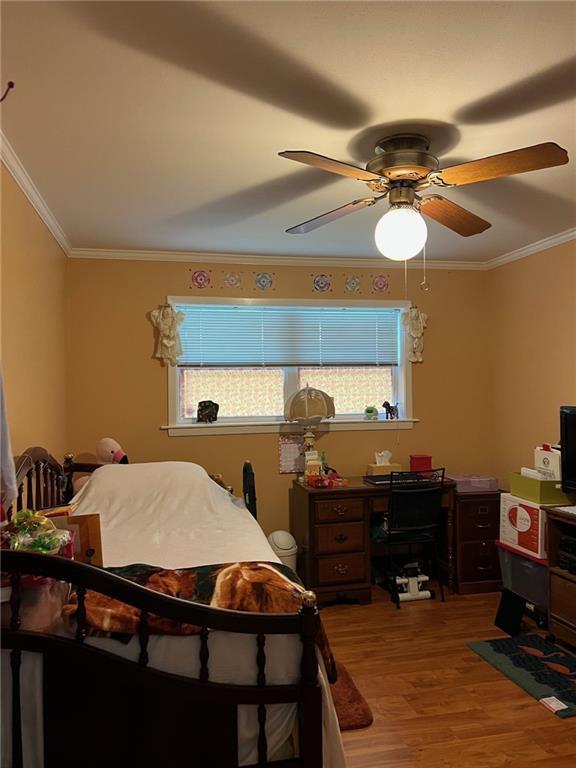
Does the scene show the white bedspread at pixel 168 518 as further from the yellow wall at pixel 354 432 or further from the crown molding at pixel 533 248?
the crown molding at pixel 533 248

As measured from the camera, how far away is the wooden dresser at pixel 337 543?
398 centimetres

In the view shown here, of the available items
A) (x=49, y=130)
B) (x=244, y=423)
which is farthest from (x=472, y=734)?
(x=49, y=130)

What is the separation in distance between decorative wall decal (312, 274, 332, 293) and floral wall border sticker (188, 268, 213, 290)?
2.74 feet

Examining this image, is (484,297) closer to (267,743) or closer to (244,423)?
(244,423)

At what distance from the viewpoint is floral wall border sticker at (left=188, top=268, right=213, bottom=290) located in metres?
4.38

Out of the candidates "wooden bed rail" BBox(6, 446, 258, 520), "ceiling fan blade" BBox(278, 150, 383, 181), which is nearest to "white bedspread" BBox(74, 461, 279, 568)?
"wooden bed rail" BBox(6, 446, 258, 520)

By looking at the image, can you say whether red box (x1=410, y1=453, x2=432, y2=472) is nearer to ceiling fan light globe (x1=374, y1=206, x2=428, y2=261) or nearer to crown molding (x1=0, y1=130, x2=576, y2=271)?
crown molding (x1=0, y1=130, x2=576, y2=271)

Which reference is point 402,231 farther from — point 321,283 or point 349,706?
point 321,283

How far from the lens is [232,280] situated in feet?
14.5

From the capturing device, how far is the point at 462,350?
486cm

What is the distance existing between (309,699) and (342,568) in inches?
94.9

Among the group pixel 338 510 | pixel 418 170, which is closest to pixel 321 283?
pixel 338 510

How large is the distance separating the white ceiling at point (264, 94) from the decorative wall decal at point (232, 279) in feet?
3.99

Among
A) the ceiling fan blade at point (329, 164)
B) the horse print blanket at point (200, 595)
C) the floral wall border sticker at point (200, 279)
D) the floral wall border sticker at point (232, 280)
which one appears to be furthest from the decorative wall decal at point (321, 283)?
the horse print blanket at point (200, 595)
